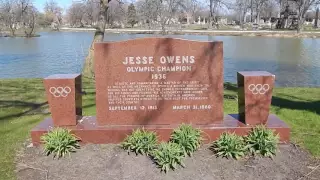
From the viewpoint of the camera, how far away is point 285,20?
265ft

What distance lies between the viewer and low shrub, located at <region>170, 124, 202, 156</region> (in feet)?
16.9

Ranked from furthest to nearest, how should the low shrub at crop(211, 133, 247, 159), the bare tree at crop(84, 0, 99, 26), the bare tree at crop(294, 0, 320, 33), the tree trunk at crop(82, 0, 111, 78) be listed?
the bare tree at crop(294, 0, 320, 33) < the bare tree at crop(84, 0, 99, 26) < the tree trunk at crop(82, 0, 111, 78) < the low shrub at crop(211, 133, 247, 159)

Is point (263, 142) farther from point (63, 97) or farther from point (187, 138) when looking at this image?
point (63, 97)

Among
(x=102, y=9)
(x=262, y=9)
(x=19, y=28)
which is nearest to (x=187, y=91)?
(x=102, y=9)

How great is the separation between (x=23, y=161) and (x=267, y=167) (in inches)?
137

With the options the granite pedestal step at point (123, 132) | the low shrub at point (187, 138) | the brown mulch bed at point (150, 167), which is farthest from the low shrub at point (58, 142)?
the low shrub at point (187, 138)

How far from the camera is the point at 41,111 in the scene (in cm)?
835

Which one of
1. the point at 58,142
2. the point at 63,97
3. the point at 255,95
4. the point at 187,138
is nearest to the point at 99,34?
the point at 63,97

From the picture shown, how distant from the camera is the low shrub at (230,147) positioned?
16.8 ft

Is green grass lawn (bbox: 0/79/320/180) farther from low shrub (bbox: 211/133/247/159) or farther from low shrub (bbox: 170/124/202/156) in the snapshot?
low shrub (bbox: 170/124/202/156)

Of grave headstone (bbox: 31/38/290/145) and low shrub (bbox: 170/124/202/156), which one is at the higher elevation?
grave headstone (bbox: 31/38/290/145)

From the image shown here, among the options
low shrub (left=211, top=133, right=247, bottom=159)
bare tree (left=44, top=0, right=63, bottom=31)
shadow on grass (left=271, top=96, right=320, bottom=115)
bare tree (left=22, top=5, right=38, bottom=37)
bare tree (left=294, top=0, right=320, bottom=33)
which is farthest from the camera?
bare tree (left=44, top=0, right=63, bottom=31)

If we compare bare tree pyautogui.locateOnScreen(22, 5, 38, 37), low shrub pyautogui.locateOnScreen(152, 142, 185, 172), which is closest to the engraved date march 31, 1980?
low shrub pyautogui.locateOnScreen(152, 142, 185, 172)

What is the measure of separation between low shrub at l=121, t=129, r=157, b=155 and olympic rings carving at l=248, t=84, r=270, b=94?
1.72 m
